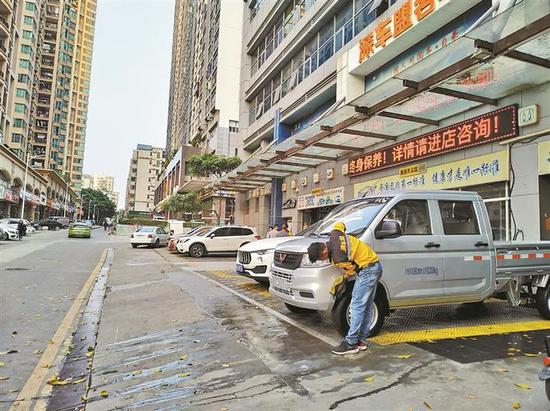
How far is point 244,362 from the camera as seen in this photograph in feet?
15.3

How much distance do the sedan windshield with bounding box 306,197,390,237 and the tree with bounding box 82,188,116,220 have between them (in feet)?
430

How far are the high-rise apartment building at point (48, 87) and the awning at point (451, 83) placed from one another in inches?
2316

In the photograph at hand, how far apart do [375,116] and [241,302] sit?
6811mm

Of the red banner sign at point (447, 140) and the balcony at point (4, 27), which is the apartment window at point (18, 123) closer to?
the balcony at point (4, 27)

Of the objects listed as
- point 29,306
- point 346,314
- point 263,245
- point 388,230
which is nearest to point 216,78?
point 263,245

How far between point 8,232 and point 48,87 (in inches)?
2965

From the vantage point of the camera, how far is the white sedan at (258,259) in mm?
9805

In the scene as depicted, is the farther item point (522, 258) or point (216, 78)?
point (216, 78)

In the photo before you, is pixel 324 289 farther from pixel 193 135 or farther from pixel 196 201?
pixel 193 135

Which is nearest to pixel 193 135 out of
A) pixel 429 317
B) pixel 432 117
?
pixel 432 117

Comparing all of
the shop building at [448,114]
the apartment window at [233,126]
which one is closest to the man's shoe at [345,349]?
the shop building at [448,114]

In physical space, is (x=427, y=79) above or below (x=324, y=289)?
above

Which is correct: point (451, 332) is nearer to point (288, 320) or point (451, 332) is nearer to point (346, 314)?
point (346, 314)

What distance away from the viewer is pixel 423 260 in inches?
231
